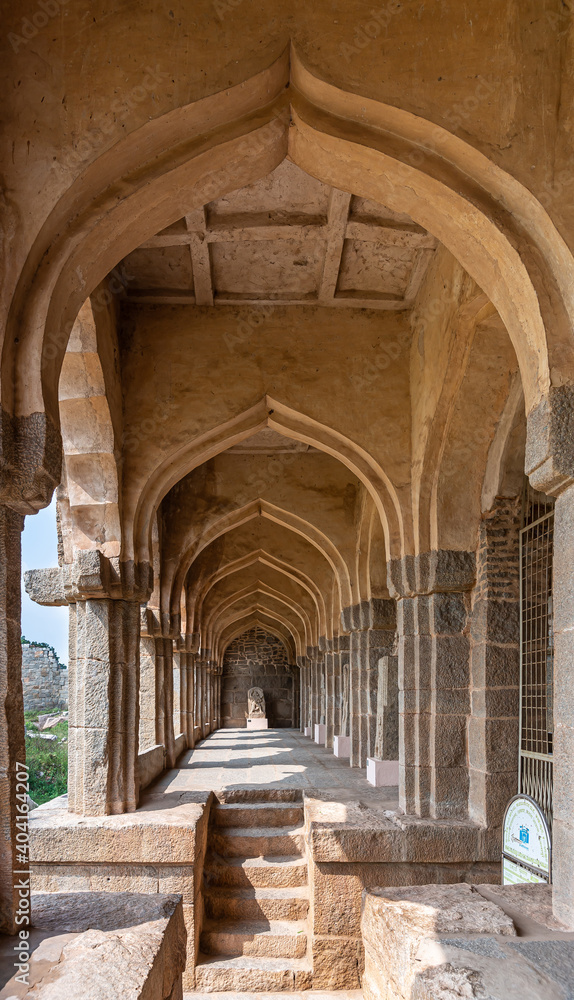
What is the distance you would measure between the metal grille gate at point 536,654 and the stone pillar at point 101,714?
310 centimetres

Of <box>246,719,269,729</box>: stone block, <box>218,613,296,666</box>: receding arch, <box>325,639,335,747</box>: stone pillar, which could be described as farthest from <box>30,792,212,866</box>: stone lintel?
<box>218,613,296,666</box>: receding arch

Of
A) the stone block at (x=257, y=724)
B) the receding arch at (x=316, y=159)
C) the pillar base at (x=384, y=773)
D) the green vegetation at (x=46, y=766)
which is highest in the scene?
the receding arch at (x=316, y=159)

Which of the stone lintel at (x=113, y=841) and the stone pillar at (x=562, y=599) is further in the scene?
the stone lintel at (x=113, y=841)

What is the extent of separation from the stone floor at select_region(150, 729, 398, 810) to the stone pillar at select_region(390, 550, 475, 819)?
0.64 m

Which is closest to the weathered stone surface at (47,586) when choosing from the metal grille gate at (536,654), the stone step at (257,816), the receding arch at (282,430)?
the receding arch at (282,430)

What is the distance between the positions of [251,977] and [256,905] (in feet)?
2.16

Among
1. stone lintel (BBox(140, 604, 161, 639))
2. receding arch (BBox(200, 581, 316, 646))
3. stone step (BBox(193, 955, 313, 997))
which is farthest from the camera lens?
receding arch (BBox(200, 581, 316, 646))

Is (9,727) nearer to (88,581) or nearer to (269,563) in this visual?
(88,581)

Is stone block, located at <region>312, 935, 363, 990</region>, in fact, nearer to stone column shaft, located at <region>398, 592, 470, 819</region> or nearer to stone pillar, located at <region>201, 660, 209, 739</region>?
stone column shaft, located at <region>398, 592, 470, 819</region>

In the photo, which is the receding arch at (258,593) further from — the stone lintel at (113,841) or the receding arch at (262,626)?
the stone lintel at (113,841)

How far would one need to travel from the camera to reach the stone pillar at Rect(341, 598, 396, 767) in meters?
8.66

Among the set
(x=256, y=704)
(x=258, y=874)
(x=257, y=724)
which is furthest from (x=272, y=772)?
(x=256, y=704)

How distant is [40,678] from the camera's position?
69.2 ft

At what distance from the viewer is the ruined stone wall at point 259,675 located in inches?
832
